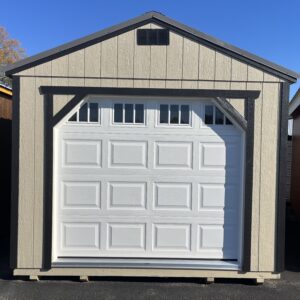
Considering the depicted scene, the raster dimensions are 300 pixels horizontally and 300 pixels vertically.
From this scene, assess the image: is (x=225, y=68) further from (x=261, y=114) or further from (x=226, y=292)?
(x=226, y=292)

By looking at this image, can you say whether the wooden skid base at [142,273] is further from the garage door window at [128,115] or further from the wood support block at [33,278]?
the garage door window at [128,115]

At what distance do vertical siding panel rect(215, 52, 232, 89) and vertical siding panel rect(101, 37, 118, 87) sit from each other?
4.68 ft

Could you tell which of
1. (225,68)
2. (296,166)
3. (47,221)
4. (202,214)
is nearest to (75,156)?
(47,221)

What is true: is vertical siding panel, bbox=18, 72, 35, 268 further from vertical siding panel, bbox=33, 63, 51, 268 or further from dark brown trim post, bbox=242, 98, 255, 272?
dark brown trim post, bbox=242, 98, 255, 272

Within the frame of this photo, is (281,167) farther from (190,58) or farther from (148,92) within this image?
(148,92)

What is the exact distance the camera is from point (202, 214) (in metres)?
5.72

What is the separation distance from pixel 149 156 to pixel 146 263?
1.53 m

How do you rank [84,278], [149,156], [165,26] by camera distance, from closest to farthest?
[165,26] → [84,278] → [149,156]

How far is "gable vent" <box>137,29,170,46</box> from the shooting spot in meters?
5.48

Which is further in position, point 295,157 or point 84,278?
point 295,157

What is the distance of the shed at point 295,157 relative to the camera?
1011cm

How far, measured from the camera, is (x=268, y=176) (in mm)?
5562

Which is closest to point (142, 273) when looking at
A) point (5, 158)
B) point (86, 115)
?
point (86, 115)

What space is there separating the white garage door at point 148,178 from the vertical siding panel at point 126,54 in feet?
1.38
